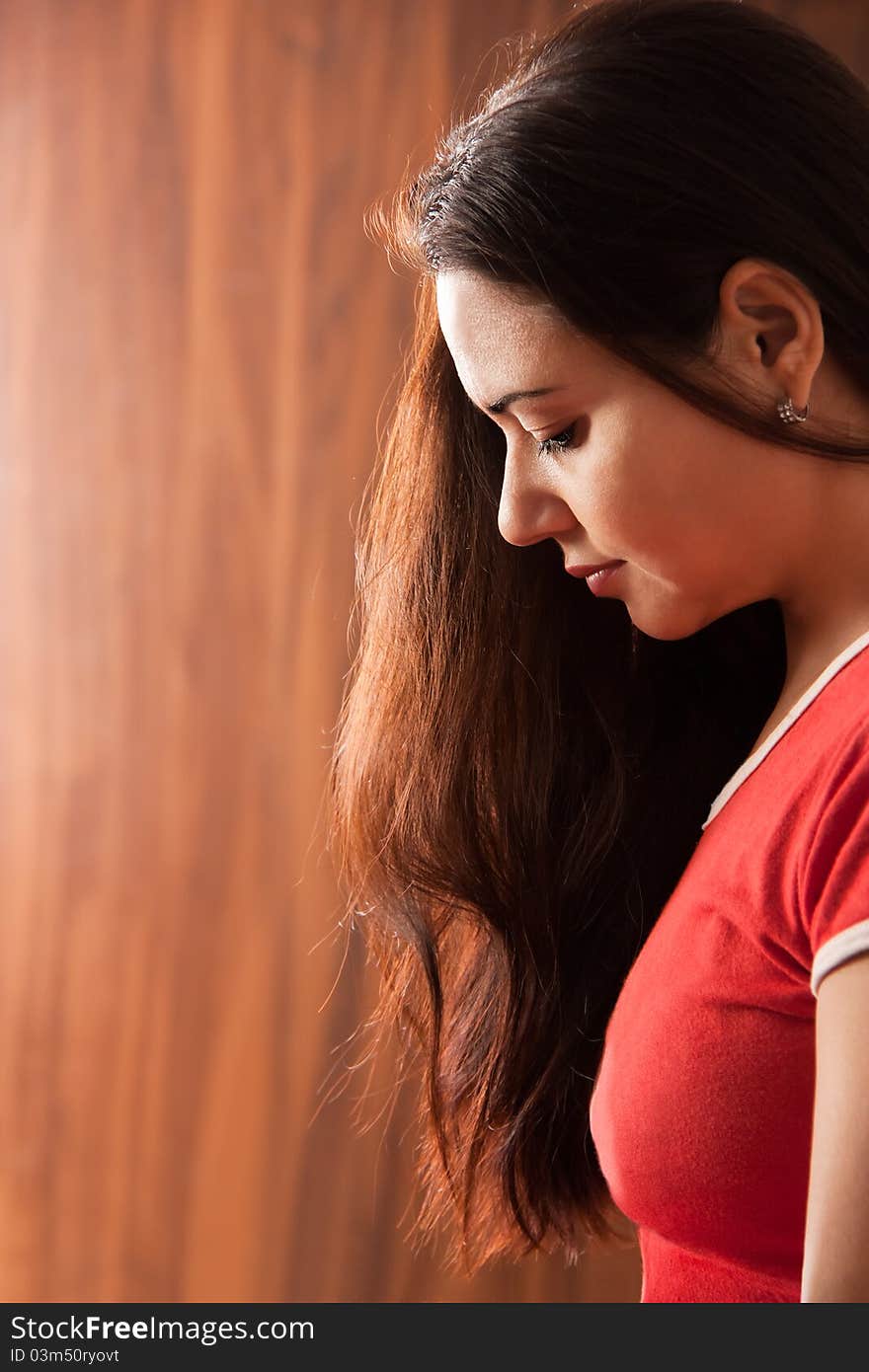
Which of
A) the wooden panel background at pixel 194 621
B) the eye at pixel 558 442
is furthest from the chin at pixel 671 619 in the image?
the wooden panel background at pixel 194 621

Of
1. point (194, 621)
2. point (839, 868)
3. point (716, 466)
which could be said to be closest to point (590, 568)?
point (716, 466)

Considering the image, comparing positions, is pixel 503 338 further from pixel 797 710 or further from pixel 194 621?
pixel 194 621

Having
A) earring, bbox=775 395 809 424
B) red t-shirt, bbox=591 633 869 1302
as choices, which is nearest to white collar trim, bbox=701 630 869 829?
red t-shirt, bbox=591 633 869 1302

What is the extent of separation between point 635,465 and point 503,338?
0.10m

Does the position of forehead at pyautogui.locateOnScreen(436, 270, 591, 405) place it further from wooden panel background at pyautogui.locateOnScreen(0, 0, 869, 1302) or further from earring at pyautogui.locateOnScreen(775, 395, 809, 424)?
wooden panel background at pyautogui.locateOnScreen(0, 0, 869, 1302)

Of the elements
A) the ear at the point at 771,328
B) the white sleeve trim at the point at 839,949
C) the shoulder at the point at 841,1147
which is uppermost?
the ear at the point at 771,328

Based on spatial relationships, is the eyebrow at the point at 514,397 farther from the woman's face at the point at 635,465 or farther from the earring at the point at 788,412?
the earring at the point at 788,412

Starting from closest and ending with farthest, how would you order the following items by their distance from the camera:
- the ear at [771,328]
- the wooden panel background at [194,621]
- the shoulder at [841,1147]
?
1. the shoulder at [841,1147]
2. the ear at [771,328]
3. the wooden panel background at [194,621]

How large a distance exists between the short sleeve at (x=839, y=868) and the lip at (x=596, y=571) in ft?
0.67

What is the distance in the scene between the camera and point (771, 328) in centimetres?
65

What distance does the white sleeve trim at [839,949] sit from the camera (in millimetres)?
525

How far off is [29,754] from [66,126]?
720 millimetres
